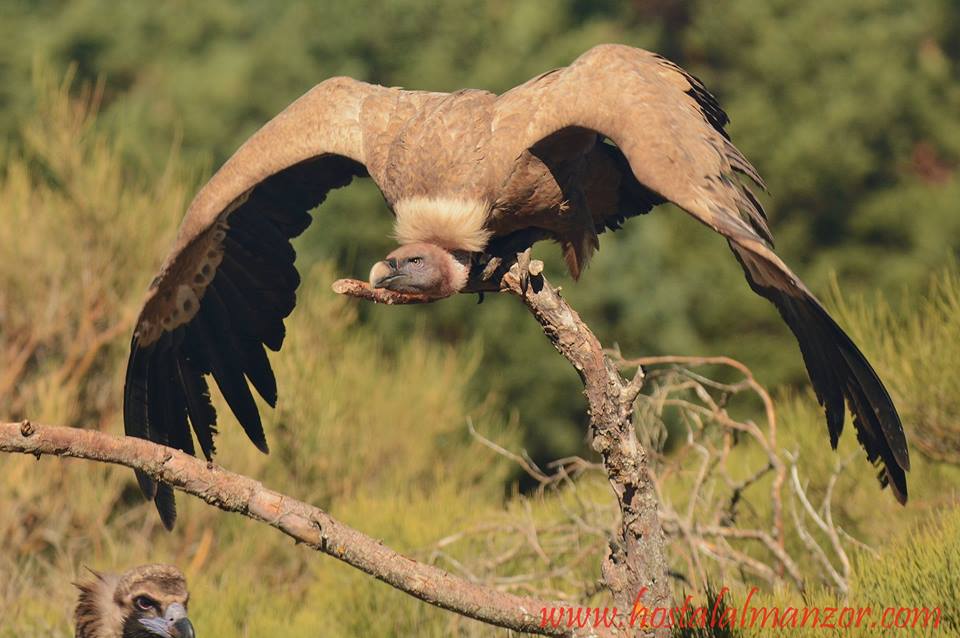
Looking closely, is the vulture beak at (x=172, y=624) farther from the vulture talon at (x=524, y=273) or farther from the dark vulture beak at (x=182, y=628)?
the vulture talon at (x=524, y=273)

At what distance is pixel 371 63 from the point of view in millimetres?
16344

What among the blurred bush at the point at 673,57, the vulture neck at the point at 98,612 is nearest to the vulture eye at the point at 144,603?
the vulture neck at the point at 98,612

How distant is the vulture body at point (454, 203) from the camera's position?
4297 mm

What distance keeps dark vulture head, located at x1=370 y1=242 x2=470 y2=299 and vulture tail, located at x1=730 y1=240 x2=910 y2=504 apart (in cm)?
102

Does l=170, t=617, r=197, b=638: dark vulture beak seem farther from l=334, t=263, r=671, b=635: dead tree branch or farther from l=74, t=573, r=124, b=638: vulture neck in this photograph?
l=334, t=263, r=671, b=635: dead tree branch

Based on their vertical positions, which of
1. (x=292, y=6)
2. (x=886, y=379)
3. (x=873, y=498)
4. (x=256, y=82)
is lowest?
(x=873, y=498)

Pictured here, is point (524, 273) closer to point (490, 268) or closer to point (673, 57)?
point (490, 268)

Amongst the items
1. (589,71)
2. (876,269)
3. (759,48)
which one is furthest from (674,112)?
(759,48)

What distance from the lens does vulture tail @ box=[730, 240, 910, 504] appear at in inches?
158

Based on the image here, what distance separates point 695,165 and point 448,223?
901 mm

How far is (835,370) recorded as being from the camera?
4.30m

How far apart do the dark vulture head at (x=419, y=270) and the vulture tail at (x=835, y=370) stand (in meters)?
1.02

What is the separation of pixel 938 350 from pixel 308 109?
3166 millimetres

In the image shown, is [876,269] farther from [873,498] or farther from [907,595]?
[907,595]
